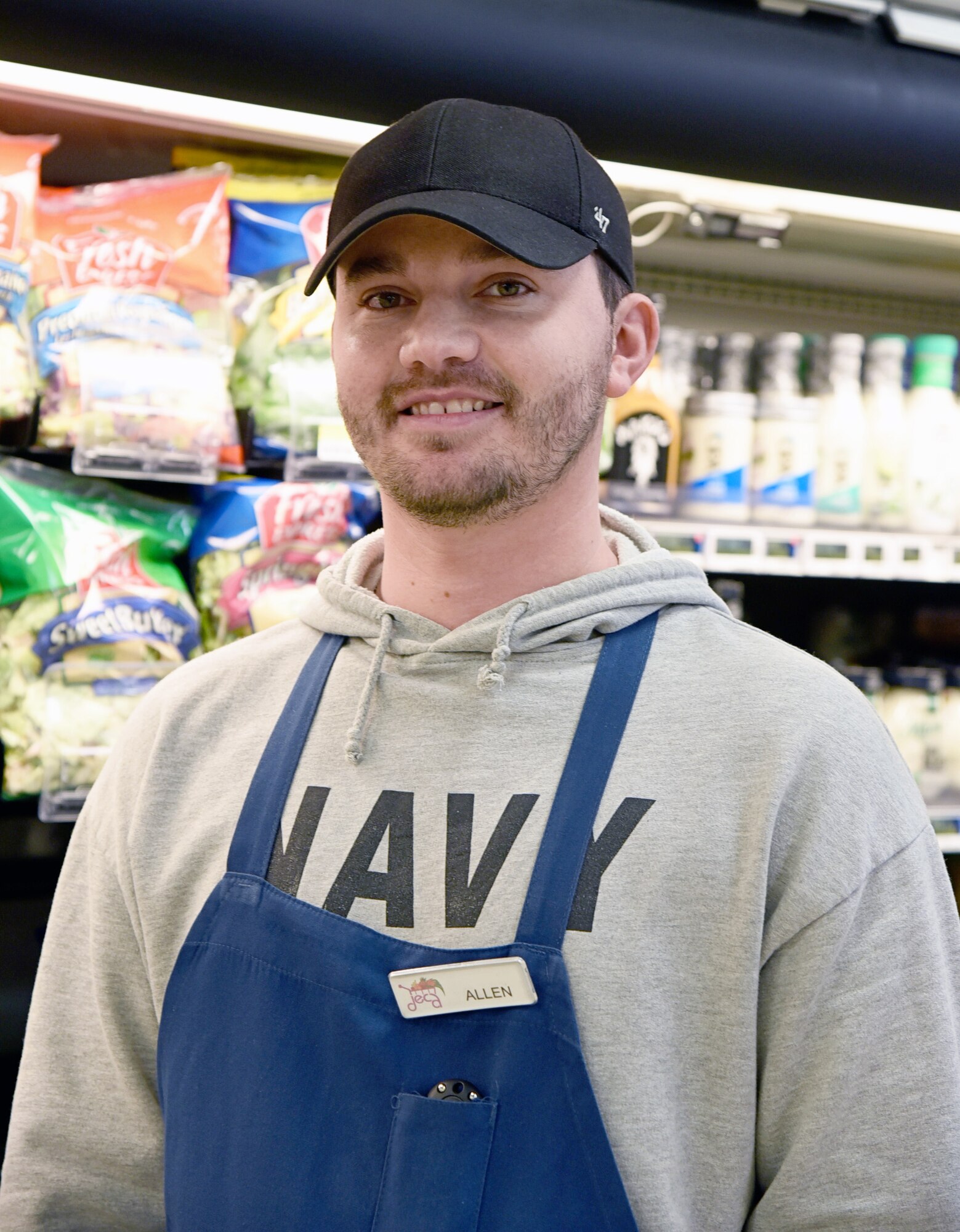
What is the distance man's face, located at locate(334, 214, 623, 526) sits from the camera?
0.98 meters

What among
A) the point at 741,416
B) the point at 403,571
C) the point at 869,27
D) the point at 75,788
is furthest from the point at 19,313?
the point at 869,27

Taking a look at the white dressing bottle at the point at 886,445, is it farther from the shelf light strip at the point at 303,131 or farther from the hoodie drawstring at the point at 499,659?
the hoodie drawstring at the point at 499,659

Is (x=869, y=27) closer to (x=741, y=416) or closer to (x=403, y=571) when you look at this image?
(x=741, y=416)

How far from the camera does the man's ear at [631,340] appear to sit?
110cm

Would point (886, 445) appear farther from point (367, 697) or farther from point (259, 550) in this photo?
point (367, 697)

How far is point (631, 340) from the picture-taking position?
1.12 m

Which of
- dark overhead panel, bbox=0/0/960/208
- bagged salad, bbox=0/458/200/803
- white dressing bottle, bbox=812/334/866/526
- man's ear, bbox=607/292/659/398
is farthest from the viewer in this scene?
white dressing bottle, bbox=812/334/866/526

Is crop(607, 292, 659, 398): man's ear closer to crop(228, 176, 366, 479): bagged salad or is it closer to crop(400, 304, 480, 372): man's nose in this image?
crop(400, 304, 480, 372): man's nose

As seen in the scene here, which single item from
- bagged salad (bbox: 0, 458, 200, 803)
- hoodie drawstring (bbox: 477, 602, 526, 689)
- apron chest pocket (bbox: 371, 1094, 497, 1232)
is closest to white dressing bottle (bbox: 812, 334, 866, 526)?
bagged salad (bbox: 0, 458, 200, 803)

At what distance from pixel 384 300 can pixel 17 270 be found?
38.1 inches

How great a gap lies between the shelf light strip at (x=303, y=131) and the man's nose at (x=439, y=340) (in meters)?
0.89

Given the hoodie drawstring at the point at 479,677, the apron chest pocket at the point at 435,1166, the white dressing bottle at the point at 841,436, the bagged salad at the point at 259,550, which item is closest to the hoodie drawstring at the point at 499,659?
the hoodie drawstring at the point at 479,677

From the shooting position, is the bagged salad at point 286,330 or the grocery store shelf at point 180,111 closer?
the grocery store shelf at point 180,111

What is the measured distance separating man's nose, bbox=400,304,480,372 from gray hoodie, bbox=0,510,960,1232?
232 millimetres
